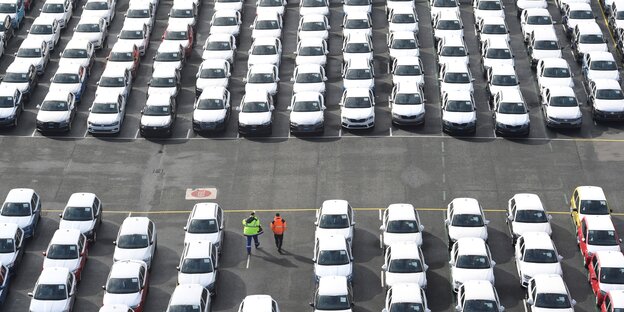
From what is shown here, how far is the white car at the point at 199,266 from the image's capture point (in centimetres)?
5762

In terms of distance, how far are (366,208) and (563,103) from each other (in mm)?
12447

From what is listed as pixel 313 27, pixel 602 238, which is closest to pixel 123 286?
pixel 602 238

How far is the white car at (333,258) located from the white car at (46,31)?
2719 cm

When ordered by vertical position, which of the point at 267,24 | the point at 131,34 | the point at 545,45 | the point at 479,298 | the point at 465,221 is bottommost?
the point at 479,298

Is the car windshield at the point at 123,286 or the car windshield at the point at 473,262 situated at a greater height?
the car windshield at the point at 473,262

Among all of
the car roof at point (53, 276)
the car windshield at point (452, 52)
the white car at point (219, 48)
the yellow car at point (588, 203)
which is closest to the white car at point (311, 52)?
the white car at point (219, 48)

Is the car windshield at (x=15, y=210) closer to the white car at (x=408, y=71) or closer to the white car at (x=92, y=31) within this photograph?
the white car at (x=92, y=31)

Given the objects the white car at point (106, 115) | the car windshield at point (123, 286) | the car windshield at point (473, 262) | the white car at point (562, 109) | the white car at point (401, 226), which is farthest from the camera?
the white car at point (106, 115)

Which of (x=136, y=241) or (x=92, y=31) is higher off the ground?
(x=92, y=31)

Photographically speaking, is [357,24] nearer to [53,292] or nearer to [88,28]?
[88,28]

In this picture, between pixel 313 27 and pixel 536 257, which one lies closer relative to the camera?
pixel 536 257

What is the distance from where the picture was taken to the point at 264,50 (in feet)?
252

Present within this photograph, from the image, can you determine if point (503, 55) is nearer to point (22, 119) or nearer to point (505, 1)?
point (505, 1)

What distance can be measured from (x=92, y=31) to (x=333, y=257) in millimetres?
27750
